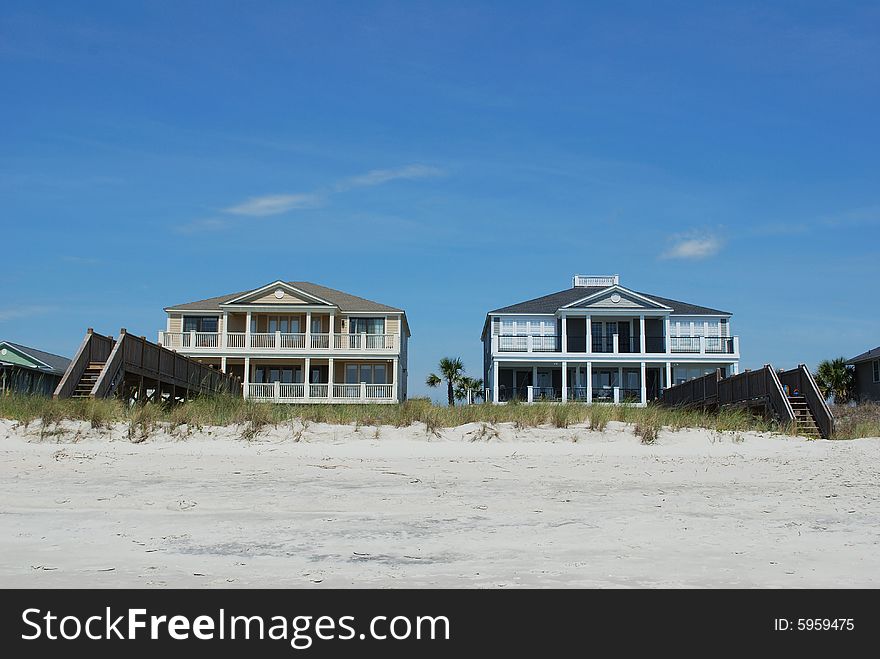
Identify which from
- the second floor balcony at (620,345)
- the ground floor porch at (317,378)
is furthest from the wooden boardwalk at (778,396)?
the ground floor porch at (317,378)

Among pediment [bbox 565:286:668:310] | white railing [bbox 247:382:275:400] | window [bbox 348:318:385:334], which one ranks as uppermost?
pediment [bbox 565:286:668:310]

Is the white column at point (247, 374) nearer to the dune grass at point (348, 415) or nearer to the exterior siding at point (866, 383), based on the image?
the dune grass at point (348, 415)

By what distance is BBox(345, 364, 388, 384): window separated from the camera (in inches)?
1812

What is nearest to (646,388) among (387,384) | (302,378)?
(387,384)

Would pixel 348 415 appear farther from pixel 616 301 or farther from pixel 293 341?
pixel 616 301

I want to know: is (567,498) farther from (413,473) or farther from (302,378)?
(302,378)

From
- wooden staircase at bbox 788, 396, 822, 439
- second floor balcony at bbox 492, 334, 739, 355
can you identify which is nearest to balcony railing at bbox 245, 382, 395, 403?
second floor balcony at bbox 492, 334, 739, 355

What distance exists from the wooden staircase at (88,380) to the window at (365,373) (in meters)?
26.9

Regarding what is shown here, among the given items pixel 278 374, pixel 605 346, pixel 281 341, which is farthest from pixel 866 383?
pixel 278 374

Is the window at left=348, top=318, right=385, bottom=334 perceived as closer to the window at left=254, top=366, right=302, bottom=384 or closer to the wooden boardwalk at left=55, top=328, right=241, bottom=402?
the window at left=254, top=366, right=302, bottom=384

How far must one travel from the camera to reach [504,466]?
455 inches

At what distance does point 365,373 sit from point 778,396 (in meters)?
29.2
